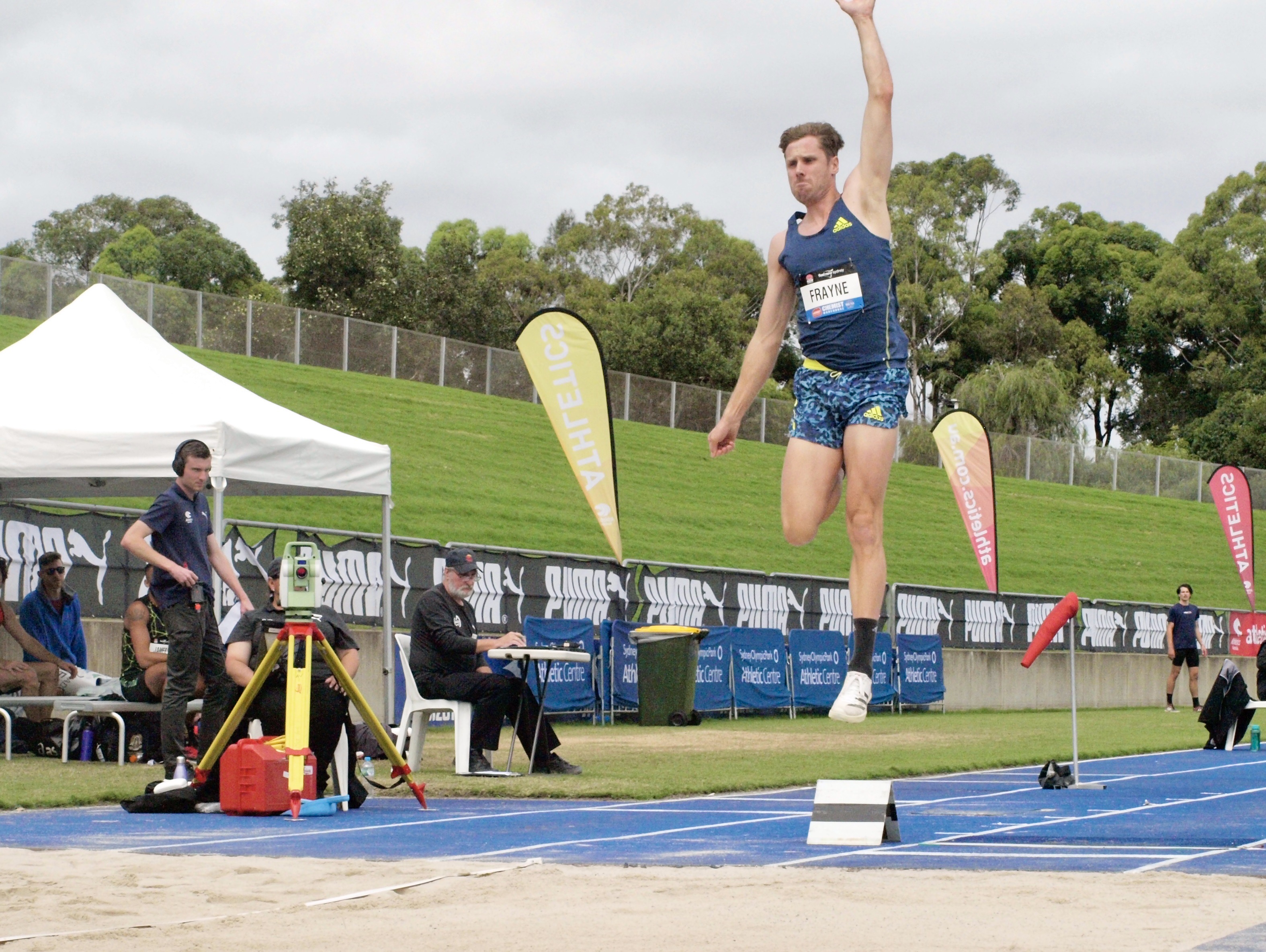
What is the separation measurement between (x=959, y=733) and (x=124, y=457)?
Answer: 32.1ft

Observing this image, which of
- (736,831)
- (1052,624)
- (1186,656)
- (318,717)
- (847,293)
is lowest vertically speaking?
(736,831)

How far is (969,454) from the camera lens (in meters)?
22.2

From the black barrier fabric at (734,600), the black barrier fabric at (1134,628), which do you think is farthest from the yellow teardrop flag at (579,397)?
the black barrier fabric at (1134,628)

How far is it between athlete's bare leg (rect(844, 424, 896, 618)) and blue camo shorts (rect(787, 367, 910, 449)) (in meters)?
0.04

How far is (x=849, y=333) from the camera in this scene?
222 inches

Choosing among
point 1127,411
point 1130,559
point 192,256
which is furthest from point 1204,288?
point 192,256

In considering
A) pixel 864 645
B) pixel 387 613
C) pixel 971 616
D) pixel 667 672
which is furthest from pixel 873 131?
pixel 971 616

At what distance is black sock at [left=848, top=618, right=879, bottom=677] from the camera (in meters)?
5.79

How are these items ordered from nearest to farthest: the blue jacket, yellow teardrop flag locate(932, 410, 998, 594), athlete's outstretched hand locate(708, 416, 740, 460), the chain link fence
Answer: athlete's outstretched hand locate(708, 416, 740, 460)
the blue jacket
yellow teardrop flag locate(932, 410, 998, 594)
the chain link fence

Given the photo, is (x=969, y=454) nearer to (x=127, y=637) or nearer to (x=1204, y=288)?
(x=127, y=637)

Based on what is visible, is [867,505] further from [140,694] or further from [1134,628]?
[1134,628]

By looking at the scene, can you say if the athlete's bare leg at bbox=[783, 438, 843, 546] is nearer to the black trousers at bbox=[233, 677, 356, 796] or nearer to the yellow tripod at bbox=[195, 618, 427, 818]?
the yellow tripod at bbox=[195, 618, 427, 818]

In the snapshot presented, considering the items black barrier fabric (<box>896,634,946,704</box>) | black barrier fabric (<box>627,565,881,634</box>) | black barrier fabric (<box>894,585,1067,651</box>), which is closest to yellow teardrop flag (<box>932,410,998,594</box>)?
black barrier fabric (<box>894,585,1067,651</box>)

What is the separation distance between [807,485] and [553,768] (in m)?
5.31
